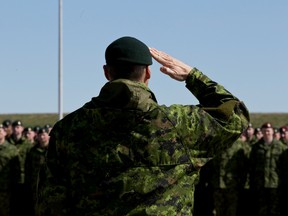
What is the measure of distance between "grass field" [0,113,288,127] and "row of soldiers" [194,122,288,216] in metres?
27.4

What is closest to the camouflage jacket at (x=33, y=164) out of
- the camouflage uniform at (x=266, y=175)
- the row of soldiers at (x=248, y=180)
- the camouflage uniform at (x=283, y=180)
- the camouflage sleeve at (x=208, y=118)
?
the row of soldiers at (x=248, y=180)

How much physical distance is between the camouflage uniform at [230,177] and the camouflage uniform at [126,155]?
36.6ft

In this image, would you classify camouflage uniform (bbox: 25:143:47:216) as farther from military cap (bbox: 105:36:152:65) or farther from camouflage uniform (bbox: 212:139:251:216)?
military cap (bbox: 105:36:152:65)

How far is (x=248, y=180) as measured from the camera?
14297 mm

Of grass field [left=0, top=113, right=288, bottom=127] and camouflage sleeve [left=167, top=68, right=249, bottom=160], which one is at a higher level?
camouflage sleeve [left=167, top=68, right=249, bottom=160]

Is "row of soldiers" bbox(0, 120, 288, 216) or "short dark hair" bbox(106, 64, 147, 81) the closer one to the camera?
"short dark hair" bbox(106, 64, 147, 81)

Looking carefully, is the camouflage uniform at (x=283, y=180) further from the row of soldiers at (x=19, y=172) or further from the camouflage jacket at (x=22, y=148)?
the camouflage jacket at (x=22, y=148)

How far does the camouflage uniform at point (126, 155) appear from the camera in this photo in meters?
2.89

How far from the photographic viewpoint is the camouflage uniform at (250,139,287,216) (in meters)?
13.6

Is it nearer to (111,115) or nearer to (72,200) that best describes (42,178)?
(72,200)

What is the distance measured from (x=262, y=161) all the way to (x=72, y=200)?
11.0 metres

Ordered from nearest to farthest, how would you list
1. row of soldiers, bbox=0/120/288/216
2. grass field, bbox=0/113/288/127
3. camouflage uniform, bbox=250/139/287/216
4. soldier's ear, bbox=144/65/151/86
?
soldier's ear, bbox=144/65/151/86, row of soldiers, bbox=0/120/288/216, camouflage uniform, bbox=250/139/287/216, grass field, bbox=0/113/288/127

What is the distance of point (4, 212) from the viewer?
43.7ft

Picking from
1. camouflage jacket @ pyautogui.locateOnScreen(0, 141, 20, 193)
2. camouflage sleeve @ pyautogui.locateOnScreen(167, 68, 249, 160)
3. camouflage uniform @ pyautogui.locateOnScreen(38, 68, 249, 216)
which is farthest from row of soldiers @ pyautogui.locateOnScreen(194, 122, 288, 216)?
camouflage uniform @ pyautogui.locateOnScreen(38, 68, 249, 216)
